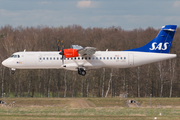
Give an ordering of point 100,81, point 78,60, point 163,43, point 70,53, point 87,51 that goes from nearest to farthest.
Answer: point 87,51 < point 70,53 < point 78,60 < point 163,43 < point 100,81

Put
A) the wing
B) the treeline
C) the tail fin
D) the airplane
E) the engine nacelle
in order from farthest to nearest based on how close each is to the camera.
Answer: the treeline < the tail fin < the airplane < the engine nacelle < the wing

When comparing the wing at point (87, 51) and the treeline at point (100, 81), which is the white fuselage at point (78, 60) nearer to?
the wing at point (87, 51)

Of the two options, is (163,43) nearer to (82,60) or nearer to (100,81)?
(82,60)

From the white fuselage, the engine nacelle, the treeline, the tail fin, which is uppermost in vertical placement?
the tail fin

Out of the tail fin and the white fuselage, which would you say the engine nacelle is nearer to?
the white fuselage

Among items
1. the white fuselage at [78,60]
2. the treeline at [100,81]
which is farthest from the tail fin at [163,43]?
the treeline at [100,81]

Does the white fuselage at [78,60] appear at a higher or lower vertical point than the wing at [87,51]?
lower

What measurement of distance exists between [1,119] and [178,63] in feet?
193

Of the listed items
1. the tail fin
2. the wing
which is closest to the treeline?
the tail fin

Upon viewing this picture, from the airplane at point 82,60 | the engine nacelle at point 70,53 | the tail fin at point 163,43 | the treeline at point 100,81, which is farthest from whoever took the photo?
the treeline at point 100,81

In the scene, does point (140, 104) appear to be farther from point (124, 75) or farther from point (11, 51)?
point (11, 51)

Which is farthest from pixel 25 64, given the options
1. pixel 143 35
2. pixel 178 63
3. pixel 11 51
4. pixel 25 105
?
pixel 143 35

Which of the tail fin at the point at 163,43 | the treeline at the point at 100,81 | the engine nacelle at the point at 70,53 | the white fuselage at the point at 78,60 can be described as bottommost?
the treeline at the point at 100,81

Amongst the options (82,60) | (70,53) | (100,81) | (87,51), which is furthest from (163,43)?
(100,81)
